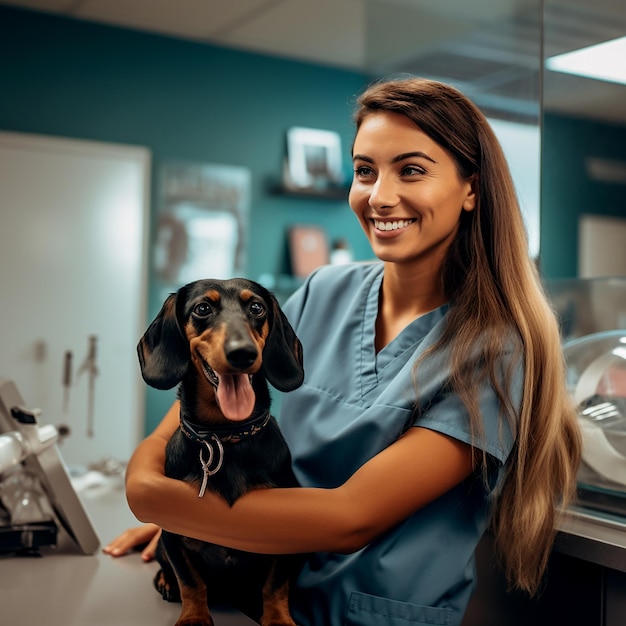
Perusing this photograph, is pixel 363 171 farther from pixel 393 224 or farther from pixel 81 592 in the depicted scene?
pixel 81 592

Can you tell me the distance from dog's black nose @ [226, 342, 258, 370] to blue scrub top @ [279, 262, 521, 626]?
332mm

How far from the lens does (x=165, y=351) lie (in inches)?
37.7

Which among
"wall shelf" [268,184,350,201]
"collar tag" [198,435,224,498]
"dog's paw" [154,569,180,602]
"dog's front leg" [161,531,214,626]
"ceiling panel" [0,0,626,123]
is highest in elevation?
"ceiling panel" [0,0,626,123]

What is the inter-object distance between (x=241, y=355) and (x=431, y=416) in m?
0.35

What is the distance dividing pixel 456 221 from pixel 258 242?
3632 mm

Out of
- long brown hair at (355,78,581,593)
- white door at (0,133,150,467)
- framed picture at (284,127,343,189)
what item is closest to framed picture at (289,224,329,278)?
framed picture at (284,127,343,189)

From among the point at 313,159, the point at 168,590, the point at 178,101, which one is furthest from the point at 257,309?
the point at 313,159

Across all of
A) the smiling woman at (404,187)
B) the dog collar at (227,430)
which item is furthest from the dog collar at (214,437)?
the smiling woman at (404,187)

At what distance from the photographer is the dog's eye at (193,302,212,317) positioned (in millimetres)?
938

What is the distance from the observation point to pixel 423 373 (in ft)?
3.73

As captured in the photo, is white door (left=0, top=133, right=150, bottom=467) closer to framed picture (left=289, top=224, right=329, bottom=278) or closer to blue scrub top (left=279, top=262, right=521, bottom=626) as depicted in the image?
framed picture (left=289, top=224, right=329, bottom=278)

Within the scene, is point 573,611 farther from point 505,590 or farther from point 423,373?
point 423,373

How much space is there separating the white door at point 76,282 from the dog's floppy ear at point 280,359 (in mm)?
2978

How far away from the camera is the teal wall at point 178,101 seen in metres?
4.11
